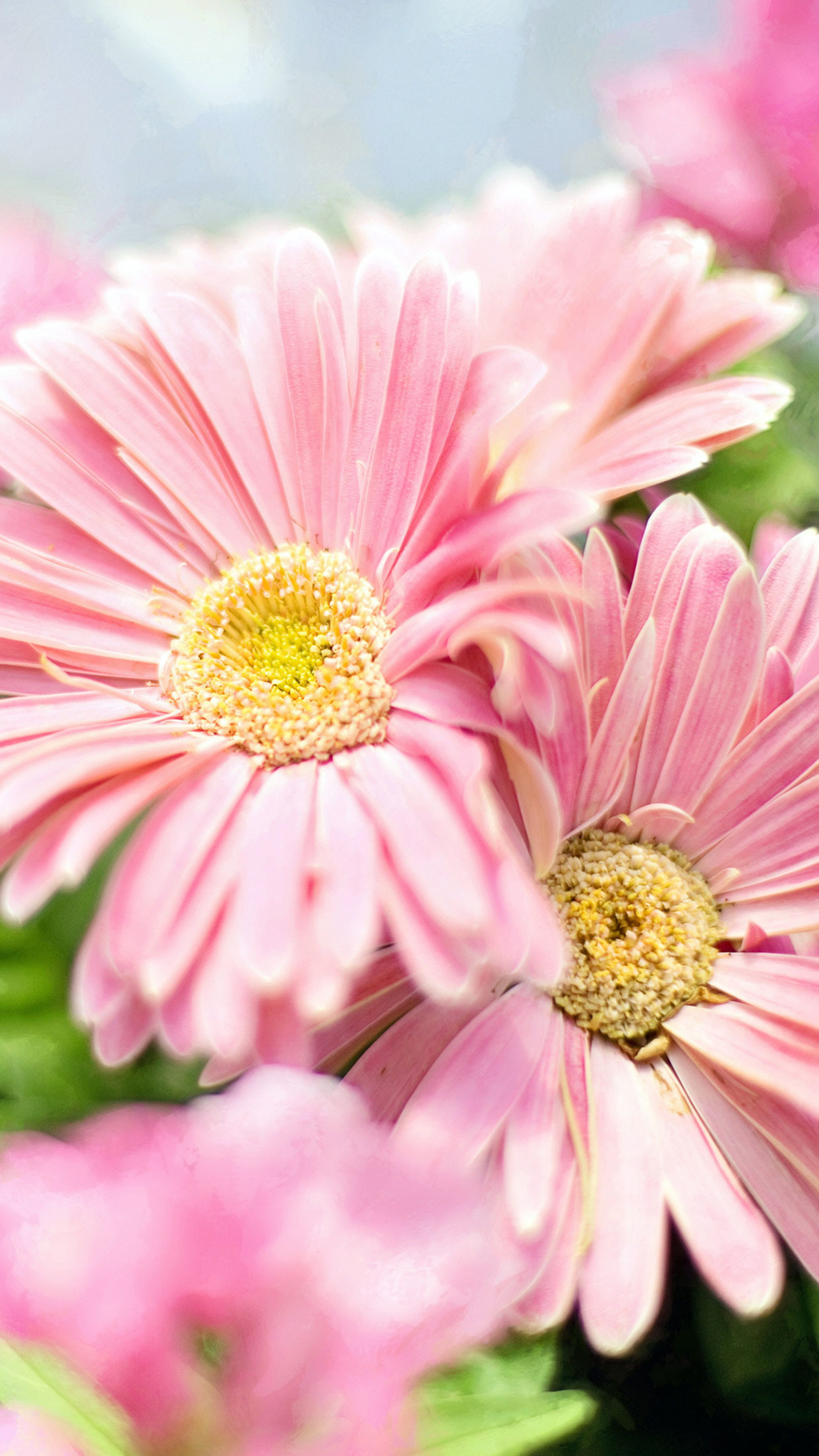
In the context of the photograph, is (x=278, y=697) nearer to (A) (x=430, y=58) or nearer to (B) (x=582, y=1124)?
(B) (x=582, y=1124)

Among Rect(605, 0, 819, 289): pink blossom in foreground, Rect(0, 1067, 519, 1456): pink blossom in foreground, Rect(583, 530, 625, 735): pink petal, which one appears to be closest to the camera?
Rect(0, 1067, 519, 1456): pink blossom in foreground

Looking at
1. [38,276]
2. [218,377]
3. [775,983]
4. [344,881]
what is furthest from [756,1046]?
[38,276]

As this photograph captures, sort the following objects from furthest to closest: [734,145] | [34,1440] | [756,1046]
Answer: [734,145] → [756,1046] → [34,1440]

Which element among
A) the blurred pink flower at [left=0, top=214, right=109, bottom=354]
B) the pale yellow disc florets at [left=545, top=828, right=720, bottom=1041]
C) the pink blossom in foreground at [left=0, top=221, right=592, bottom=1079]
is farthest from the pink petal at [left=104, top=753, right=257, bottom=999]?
the blurred pink flower at [left=0, top=214, right=109, bottom=354]

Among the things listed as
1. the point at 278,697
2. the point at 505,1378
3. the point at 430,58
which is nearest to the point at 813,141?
the point at 430,58

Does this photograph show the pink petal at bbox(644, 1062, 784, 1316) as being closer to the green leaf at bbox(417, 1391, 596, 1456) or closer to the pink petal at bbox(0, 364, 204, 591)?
the green leaf at bbox(417, 1391, 596, 1456)

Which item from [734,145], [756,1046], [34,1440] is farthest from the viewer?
[734,145]

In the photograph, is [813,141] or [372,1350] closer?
[372,1350]

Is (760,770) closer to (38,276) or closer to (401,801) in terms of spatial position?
(401,801)
